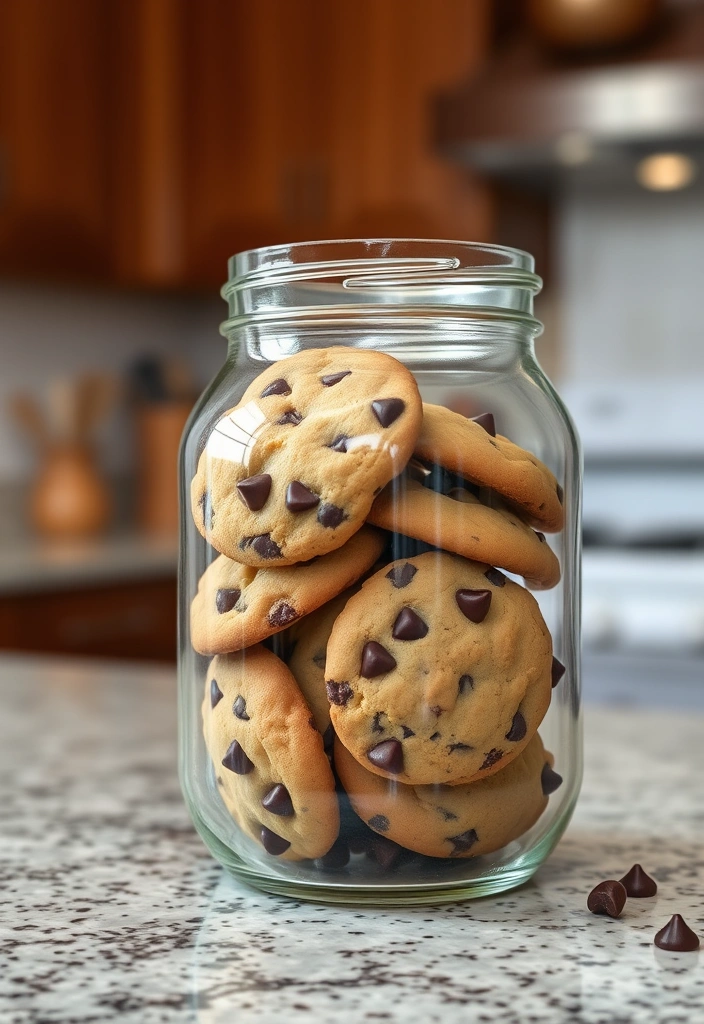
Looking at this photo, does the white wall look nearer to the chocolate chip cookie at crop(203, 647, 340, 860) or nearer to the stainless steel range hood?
the stainless steel range hood

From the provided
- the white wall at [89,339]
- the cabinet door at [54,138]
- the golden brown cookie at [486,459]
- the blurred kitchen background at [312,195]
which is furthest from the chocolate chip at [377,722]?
the white wall at [89,339]

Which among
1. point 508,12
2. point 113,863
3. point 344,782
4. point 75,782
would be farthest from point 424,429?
point 508,12

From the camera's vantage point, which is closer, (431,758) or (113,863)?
(431,758)

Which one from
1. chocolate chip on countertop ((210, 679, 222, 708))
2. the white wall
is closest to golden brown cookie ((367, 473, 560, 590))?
chocolate chip on countertop ((210, 679, 222, 708))

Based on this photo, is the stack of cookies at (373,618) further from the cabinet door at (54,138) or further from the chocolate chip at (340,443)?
the cabinet door at (54,138)

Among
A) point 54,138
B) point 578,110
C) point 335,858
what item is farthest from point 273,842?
point 54,138

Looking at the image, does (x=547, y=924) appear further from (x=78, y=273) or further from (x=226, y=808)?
(x=78, y=273)

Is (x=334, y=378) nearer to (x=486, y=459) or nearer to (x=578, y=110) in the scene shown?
(x=486, y=459)
